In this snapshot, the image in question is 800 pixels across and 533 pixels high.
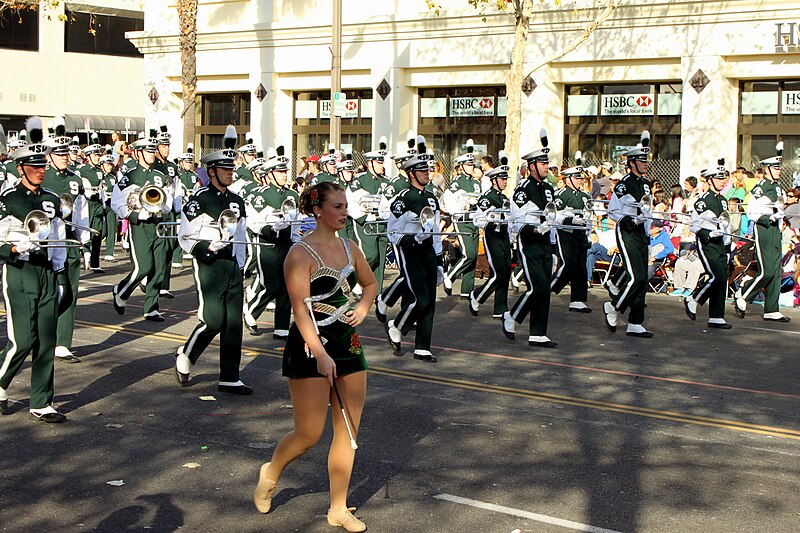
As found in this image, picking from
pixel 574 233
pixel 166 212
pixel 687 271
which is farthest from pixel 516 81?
pixel 166 212

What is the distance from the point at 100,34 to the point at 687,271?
40.6 m

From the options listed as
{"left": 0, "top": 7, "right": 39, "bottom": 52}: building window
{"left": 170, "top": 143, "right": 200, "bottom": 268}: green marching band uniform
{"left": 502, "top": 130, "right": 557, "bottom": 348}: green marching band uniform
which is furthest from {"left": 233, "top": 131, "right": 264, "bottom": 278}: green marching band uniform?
{"left": 0, "top": 7, "right": 39, "bottom": 52}: building window

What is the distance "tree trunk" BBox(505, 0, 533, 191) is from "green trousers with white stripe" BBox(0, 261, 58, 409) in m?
14.0

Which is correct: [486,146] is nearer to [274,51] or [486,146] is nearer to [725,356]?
[274,51]

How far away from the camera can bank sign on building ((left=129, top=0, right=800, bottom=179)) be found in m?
24.6

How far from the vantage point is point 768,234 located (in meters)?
15.7

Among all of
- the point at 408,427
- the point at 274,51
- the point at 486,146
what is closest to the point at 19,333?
the point at 408,427

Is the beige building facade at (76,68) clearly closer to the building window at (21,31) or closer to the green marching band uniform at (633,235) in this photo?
the building window at (21,31)

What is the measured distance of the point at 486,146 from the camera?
2933 centimetres

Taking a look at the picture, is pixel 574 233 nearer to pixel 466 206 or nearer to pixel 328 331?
pixel 466 206

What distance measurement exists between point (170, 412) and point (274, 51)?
24.1m

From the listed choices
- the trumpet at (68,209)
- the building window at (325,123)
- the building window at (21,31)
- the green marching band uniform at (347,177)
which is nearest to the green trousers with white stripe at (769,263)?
the green marching band uniform at (347,177)

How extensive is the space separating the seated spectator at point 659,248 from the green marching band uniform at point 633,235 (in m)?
4.60

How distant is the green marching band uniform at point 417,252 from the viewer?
1209 cm
